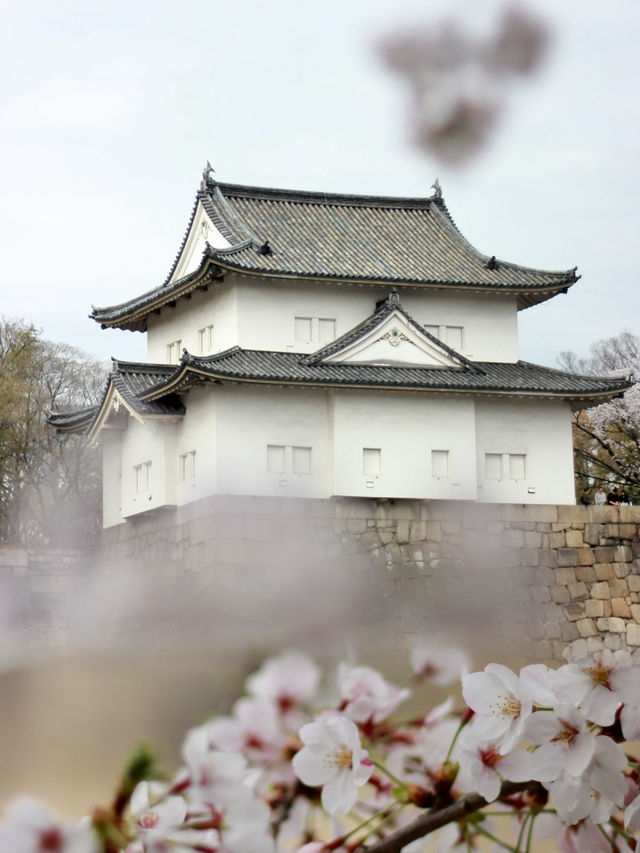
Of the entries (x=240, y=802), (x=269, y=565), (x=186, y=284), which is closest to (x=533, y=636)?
(x=269, y=565)

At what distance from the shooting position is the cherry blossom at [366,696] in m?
0.31

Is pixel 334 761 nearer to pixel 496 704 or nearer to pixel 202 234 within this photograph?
pixel 496 704

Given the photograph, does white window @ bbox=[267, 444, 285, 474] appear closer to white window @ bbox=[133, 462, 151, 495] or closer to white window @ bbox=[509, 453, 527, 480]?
white window @ bbox=[133, 462, 151, 495]

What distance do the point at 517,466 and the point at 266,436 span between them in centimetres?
110

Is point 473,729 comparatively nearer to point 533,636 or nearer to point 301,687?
point 301,687

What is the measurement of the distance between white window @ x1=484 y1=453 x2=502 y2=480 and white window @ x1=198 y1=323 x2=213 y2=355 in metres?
0.72

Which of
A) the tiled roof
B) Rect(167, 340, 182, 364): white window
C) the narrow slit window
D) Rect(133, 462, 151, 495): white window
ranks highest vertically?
the narrow slit window

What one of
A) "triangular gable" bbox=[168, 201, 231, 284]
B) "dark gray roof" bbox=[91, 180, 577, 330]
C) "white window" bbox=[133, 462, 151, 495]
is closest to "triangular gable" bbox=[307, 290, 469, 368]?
"dark gray roof" bbox=[91, 180, 577, 330]

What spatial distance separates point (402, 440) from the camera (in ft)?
7.41

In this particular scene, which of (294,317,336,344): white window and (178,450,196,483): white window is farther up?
(294,317,336,344): white window

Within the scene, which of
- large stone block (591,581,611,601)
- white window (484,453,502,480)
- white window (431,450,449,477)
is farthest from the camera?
large stone block (591,581,611,601)

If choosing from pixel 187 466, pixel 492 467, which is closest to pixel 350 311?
pixel 492 467

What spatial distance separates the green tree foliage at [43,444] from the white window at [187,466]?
159 millimetres

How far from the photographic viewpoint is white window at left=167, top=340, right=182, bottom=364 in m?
2.25
